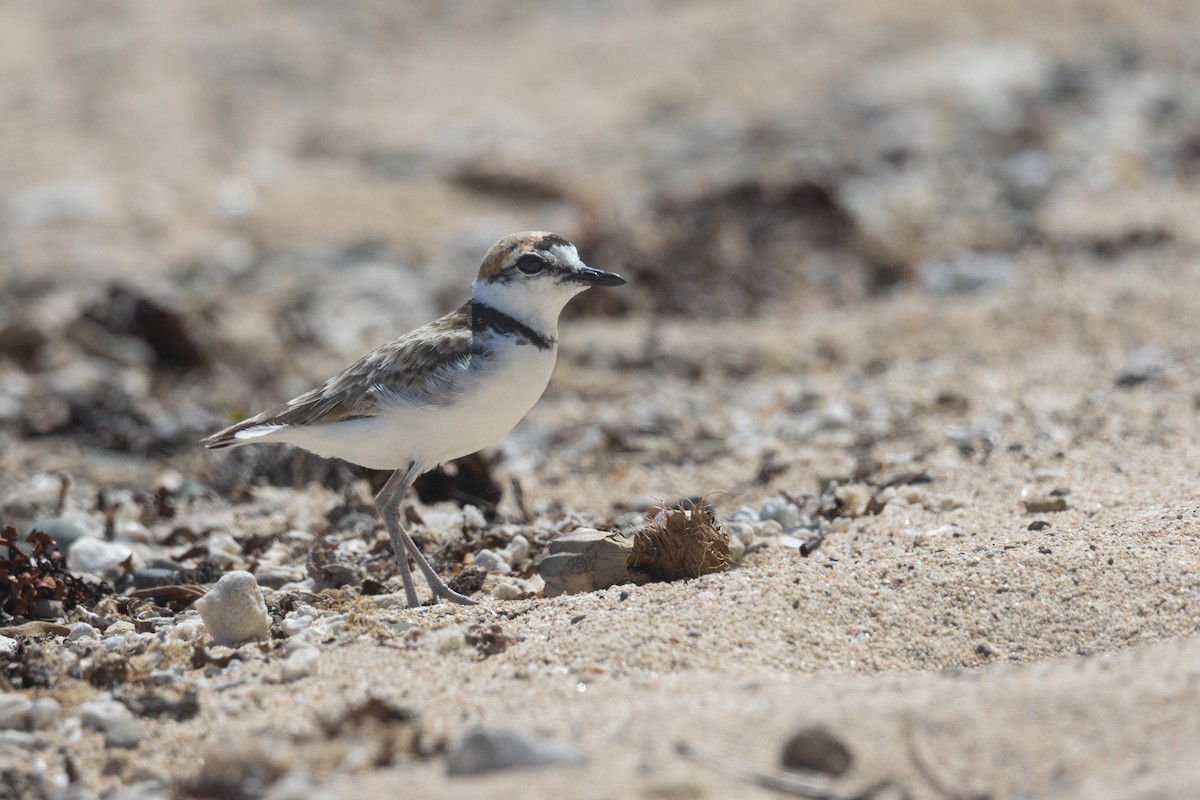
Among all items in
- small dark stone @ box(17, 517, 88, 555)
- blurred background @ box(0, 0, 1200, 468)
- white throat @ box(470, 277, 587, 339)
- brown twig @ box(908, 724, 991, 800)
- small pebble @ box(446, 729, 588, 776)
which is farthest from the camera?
blurred background @ box(0, 0, 1200, 468)

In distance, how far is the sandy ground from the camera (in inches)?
137

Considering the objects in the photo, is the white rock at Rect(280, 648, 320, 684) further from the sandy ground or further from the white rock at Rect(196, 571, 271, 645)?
the white rock at Rect(196, 571, 271, 645)

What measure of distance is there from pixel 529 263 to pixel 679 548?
1.26 meters

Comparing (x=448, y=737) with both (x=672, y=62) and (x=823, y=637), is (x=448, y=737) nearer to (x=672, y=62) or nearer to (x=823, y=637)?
(x=823, y=637)

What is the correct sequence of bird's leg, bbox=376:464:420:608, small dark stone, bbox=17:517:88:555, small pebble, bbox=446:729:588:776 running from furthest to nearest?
1. small dark stone, bbox=17:517:88:555
2. bird's leg, bbox=376:464:420:608
3. small pebble, bbox=446:729:588:776

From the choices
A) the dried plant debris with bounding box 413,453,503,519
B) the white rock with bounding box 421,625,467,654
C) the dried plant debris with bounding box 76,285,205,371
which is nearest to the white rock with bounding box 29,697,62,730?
the white rock with bounding box 421,625,467,654

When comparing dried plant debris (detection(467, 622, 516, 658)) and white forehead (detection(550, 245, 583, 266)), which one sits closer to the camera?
dried plant debris (detection(467, 622, 516, 658))

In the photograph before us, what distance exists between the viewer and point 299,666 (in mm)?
4145

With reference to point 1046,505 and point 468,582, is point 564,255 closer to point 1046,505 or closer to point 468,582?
point 468,582

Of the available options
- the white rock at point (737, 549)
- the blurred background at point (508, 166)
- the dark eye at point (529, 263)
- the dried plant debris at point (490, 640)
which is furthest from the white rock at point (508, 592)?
the blurred background at point (508, 166)

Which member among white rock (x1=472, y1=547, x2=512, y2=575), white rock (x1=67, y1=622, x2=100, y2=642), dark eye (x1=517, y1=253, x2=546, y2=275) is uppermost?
dark eye (x1=517, y1=253, x2=546, y2=275)

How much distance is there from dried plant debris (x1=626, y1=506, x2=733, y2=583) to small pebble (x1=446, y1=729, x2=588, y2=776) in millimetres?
1655

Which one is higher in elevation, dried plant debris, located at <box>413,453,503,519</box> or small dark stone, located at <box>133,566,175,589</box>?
dried plant debris, located at <box>413,453,503,519</box>

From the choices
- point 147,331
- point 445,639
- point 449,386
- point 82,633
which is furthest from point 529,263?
point 147,331
